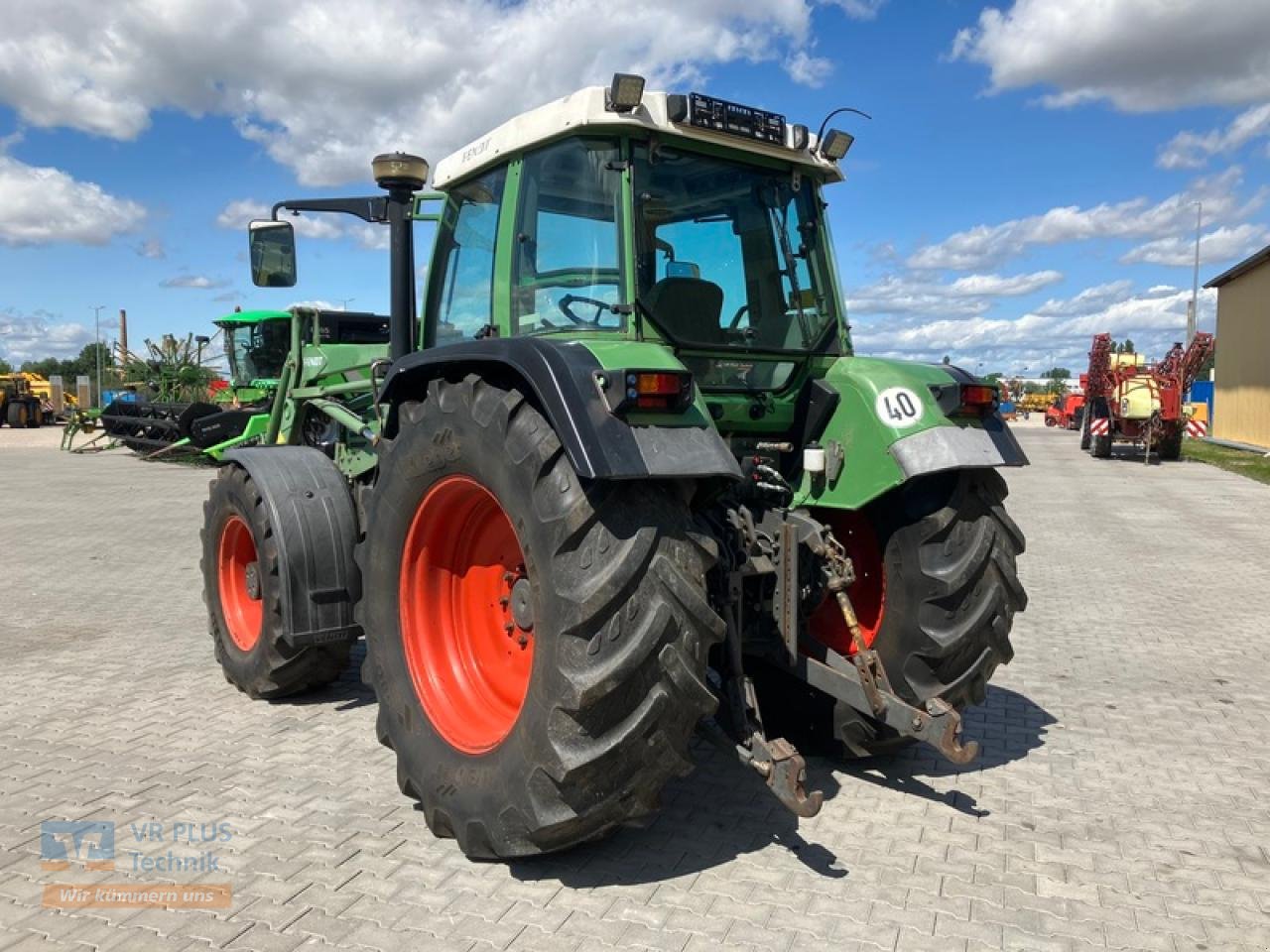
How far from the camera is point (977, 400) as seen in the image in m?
3.78

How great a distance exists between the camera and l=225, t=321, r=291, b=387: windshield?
18.1m

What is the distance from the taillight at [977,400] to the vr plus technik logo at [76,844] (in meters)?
3.38

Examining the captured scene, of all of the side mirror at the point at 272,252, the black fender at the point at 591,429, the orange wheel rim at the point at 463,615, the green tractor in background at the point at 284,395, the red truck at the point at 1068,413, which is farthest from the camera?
the red truck at the point at 1068,413

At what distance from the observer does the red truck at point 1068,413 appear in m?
35.0

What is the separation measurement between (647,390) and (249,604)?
330cm

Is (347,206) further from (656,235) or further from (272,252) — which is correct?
(656,235)

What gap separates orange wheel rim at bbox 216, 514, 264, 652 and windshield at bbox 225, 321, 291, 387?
13.6m

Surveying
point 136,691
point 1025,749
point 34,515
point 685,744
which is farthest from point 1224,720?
point 34,515

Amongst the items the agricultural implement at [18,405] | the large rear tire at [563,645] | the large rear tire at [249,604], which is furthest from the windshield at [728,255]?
the agricultural implement at [18,405]

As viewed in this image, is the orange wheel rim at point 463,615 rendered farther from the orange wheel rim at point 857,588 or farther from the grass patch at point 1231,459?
the grass patch at point 1231,459

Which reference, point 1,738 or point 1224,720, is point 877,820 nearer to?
point 1224,720

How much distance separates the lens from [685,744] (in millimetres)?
2906

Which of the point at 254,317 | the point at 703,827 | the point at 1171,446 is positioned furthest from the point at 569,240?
the point at 1171,446

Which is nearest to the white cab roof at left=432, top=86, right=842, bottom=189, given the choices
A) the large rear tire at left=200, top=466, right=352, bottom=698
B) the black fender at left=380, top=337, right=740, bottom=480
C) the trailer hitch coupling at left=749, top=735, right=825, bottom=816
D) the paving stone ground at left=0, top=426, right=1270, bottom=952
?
the black fender at left=380, top=337, right=740, bottom=480
